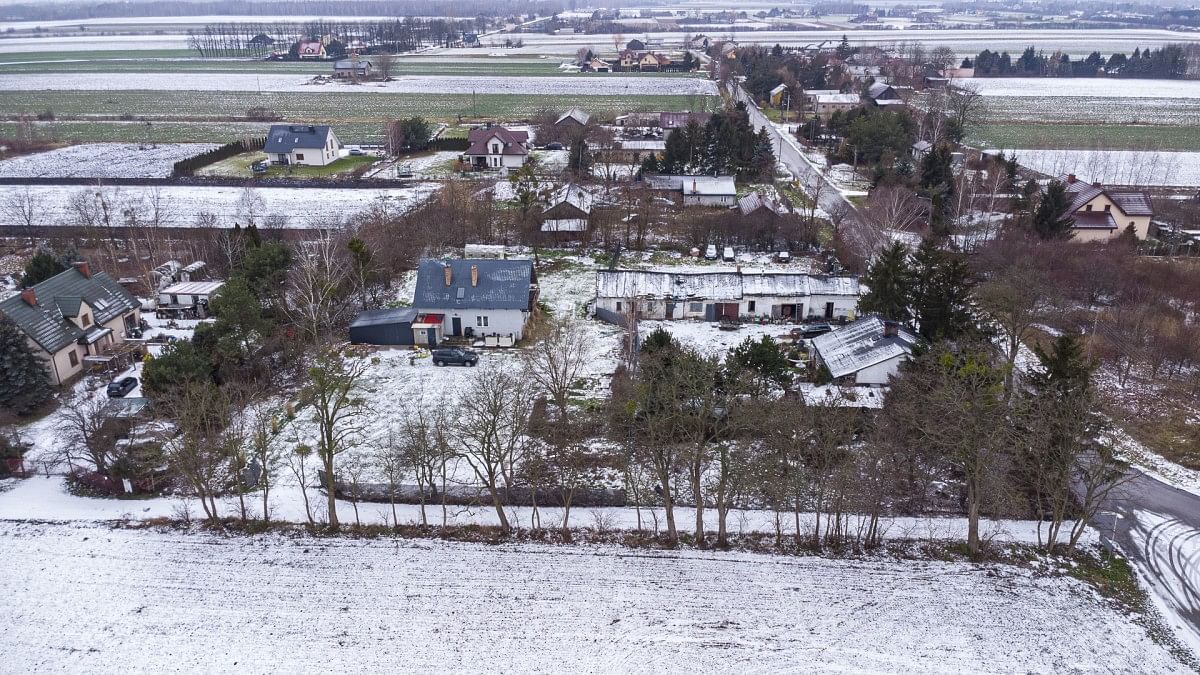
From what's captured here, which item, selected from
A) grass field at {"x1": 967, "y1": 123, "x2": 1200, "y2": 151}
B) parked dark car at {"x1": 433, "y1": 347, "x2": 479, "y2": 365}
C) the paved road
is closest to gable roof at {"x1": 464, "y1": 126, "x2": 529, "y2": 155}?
parked dark car at {"x1": 433, "y1": 347, "x2": 479, "y2": 365}

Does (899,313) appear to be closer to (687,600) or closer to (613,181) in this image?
(687,600)

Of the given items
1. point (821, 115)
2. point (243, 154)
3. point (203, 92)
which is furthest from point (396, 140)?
point (203, 92)

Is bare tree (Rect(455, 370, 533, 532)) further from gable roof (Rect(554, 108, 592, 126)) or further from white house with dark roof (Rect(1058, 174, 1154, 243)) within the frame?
gable roof (Rect(554, 108, 592, 126))

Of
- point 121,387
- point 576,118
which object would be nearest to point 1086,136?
point 576,118

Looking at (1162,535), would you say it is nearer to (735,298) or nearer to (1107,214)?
(735,298)

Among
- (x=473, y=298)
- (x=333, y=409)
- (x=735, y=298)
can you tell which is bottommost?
(x=333, y=409)

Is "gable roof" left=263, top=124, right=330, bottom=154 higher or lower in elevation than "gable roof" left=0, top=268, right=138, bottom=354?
higher
